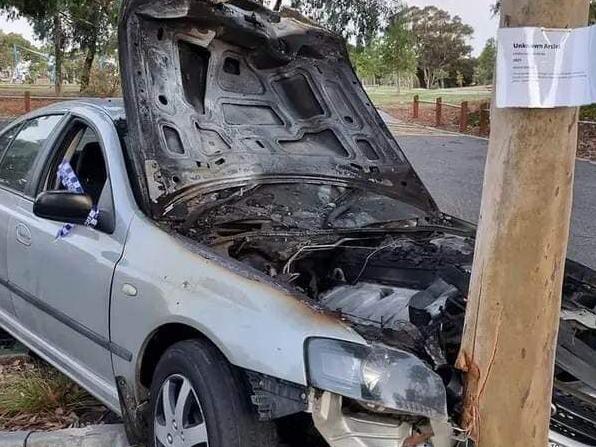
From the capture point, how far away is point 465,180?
12039 mm

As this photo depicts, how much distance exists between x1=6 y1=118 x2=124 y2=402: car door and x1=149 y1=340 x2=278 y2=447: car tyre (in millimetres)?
501

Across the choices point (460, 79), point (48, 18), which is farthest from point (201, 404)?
point (460, 79)

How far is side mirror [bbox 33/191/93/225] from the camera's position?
3.31 metres

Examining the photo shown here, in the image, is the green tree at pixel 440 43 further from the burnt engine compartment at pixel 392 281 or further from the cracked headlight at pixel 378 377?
the cracked headlight at pixel 378 377

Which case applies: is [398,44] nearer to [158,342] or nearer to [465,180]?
[465,180]

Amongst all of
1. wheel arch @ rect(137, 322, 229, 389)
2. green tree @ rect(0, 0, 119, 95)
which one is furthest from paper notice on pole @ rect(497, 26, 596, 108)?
green tree @ rect(0, 0, 119, 95)

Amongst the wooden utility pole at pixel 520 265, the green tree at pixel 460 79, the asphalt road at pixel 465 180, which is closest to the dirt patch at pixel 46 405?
the wooden utility pole at pixel 520 265

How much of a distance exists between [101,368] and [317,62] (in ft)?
7.57

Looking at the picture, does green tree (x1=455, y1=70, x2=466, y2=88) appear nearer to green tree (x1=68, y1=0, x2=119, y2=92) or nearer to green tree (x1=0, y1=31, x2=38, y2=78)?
green tree (x1=68, y1=0, x2=119, y2=92)

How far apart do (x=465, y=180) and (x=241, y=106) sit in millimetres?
8516

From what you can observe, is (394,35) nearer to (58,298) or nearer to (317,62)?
(317,62)

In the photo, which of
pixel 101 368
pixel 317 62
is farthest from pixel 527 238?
pixel 317 62

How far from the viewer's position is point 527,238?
2.17 m

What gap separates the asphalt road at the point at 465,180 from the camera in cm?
820
